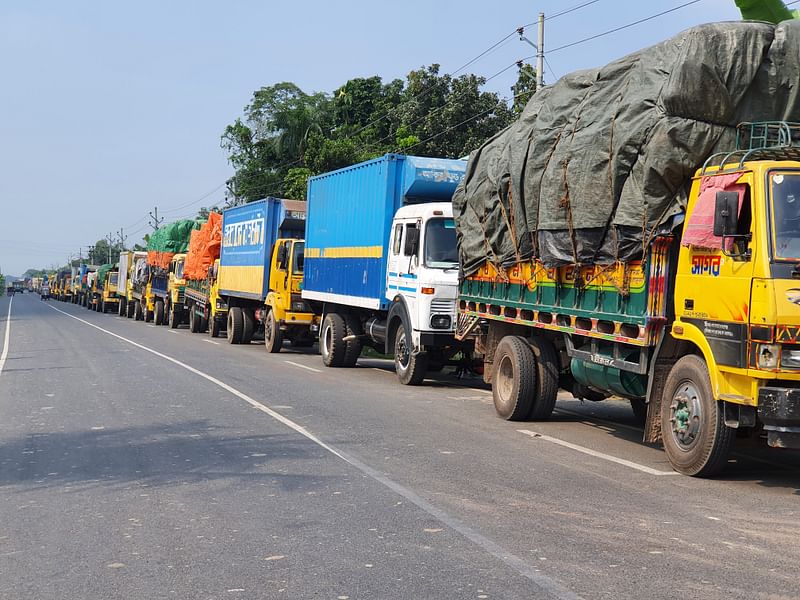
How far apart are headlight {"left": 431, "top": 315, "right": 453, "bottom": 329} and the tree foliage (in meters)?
22.7

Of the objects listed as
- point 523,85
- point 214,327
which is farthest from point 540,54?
point 214,327

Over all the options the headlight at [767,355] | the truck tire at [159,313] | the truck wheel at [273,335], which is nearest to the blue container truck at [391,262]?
the truck wheel at [273,335]

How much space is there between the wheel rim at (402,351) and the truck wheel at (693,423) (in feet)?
24.9

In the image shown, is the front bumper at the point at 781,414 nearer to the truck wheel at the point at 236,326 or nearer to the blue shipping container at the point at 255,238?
the blue shipping container at the point at 255,238

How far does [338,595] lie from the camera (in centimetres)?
498

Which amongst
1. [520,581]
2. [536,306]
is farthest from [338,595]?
[536,306]

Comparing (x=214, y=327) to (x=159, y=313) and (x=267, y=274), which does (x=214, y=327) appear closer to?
(x=267, y=274)

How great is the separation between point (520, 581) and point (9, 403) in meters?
9.62

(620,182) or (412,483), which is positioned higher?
(620,182)

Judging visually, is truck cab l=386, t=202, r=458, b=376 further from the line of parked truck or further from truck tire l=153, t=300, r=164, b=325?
truck tire l=153, t=300, r=164, b=325

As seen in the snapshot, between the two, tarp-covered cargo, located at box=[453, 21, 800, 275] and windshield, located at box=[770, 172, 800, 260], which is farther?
tarp-covered cargo, located at box=[453, 21, 800, 275]

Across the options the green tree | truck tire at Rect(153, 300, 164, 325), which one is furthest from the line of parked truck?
truck tire at Rect(153, 300, 164, 325)

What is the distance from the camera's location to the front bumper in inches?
288

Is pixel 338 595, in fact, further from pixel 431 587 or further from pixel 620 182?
pixel 620 182
